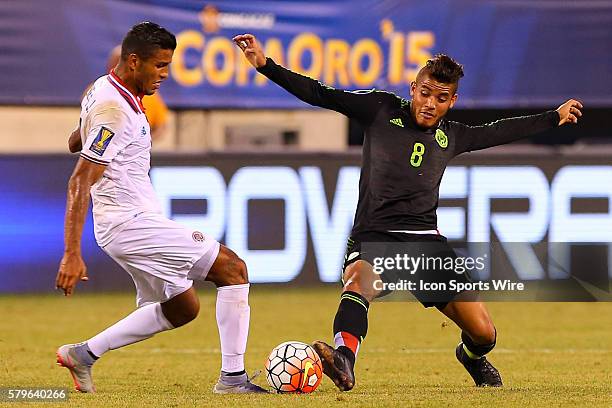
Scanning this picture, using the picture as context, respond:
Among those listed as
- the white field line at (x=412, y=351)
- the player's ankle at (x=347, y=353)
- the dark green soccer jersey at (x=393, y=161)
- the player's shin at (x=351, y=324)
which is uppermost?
the dark green soccer jersey at (x=393, y=161)

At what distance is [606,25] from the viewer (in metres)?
16.9

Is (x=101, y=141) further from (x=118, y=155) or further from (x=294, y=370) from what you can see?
(x=294, y=370)

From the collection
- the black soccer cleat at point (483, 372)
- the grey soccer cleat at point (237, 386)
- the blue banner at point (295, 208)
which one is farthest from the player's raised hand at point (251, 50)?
the blue banner at point (295, 208)

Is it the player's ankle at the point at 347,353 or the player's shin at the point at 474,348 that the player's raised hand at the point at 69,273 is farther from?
the player's shin at the point at 474,348

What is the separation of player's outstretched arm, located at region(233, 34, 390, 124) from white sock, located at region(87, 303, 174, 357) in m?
1.54

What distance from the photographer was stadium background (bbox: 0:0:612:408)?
14.4m

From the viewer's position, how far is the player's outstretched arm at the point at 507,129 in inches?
320

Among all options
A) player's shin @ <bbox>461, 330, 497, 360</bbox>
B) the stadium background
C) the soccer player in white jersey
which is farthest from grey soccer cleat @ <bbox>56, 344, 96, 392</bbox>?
the stadium background

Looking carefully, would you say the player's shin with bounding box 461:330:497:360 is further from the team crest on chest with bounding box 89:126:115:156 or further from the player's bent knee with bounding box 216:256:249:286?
the team crest on chest with bounding box 89:126:115:156

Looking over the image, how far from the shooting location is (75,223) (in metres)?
6.97

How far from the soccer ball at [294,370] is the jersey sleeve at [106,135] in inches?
58.0

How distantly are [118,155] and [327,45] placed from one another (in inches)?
375

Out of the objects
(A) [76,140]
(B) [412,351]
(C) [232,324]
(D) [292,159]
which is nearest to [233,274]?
(C) [232,324]

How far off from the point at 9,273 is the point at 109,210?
8181 millimetres
